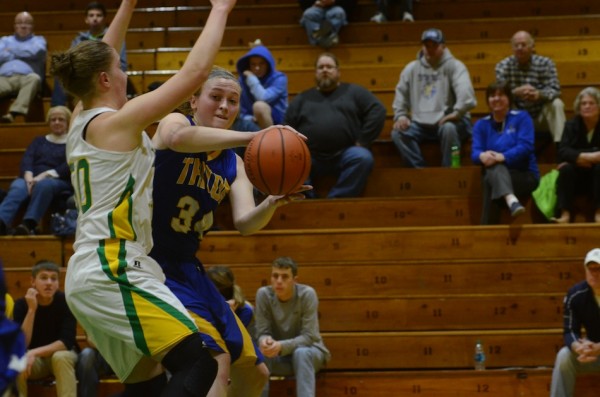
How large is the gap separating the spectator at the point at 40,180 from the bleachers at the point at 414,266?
0.68 feet

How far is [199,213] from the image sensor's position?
410cm

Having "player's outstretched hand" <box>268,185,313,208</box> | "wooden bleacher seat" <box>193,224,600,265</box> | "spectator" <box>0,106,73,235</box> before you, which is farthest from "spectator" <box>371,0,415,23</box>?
"player's outstretched hand" <box>268,185,313,208</box>

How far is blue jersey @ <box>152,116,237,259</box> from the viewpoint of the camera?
159 inches

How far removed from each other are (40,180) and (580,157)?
4.46 meters

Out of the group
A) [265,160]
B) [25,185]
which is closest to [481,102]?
[25,185]

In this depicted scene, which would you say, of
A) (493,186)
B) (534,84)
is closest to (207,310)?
(493,186)

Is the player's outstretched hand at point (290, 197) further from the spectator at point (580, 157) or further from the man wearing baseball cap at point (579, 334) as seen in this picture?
the spectator at point (580, 157)

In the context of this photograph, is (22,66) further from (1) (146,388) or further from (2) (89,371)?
(1) (146,388)

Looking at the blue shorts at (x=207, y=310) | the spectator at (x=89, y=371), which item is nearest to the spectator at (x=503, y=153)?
the spectator at (x=89, y=371)

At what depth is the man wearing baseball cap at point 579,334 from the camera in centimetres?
649

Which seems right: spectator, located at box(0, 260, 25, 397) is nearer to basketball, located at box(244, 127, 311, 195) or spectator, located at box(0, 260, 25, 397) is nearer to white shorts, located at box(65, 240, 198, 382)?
white shorts, located at box(65, 240, 198, 382)

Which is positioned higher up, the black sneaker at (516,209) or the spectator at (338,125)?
the spectator at (338,125)

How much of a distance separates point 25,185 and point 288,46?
339cm

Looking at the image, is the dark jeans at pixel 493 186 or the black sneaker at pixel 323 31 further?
the black sneaker at pixel 323 31
